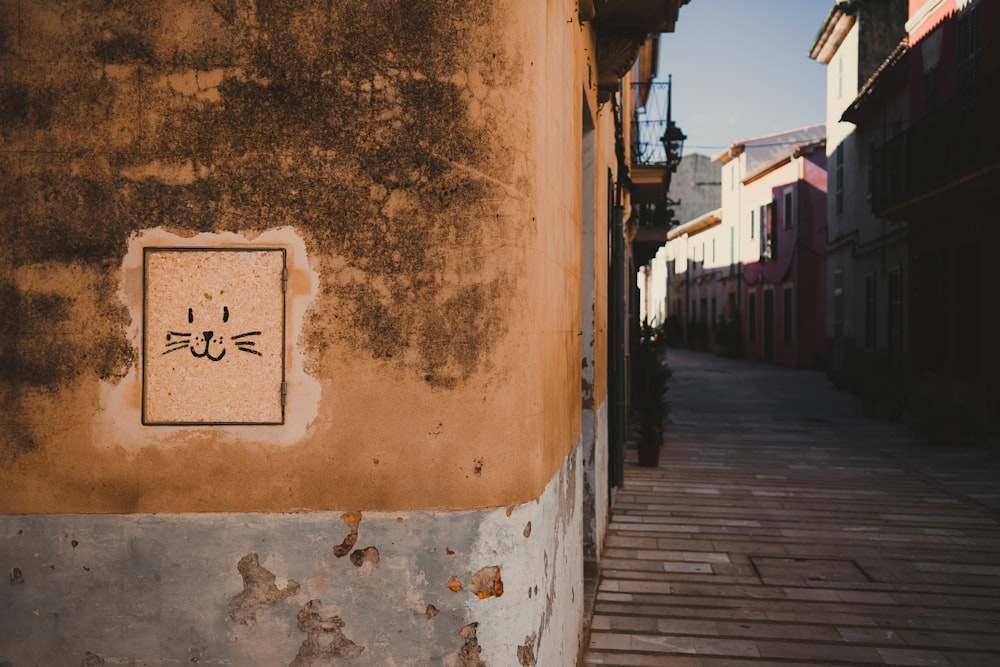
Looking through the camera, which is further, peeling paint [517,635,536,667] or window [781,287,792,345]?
window [781,287,792,345]

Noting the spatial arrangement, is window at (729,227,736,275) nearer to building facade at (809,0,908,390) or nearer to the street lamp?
building facade at (809,0,908,390)

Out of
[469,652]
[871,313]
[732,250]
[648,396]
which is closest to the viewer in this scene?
[469,652]

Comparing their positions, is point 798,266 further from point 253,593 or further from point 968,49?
point 253,593

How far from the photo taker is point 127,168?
7.35ft

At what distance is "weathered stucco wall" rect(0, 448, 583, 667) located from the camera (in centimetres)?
217

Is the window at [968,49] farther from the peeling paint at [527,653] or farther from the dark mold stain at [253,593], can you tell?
the dark mold stain at [253,593]

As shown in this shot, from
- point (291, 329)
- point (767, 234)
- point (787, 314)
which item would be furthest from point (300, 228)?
point (767, 234)

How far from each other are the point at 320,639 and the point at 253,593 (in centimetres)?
22

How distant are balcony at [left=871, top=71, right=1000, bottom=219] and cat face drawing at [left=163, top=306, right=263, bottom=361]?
1088cm

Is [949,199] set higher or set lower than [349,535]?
higher

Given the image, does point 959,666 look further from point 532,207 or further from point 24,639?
point 24,639

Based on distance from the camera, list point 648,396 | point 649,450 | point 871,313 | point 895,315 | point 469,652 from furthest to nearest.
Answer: point 871,313, point 895,315, point 648,396, point 649,450, point 469,652

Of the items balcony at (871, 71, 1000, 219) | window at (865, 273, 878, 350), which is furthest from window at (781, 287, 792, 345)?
balcony at (871, 71, 1000, 219)

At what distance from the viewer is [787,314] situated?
2667 centimetres
